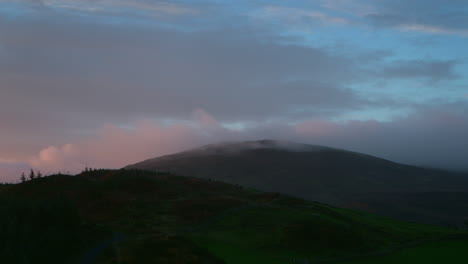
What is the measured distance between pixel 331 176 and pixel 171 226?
117 metres

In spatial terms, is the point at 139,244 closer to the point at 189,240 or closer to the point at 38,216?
the point at 189,240

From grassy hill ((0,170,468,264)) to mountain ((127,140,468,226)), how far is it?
6633 cm

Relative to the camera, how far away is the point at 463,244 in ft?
155

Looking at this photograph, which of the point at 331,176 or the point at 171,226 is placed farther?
the point at 331,176

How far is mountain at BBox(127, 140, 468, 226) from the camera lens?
12406 centimetres

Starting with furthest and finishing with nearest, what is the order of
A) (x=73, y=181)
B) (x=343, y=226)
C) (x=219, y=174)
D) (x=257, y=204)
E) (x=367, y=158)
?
(x=367, y=158) → (x=219, y=174) → (x=73, y=181) → (x=257, y=204) → (x=343, y=226)

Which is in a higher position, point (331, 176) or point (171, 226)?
point (331, 176)

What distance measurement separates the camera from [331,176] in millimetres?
155500

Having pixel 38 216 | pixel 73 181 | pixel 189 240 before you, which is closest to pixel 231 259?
pixel 189 240

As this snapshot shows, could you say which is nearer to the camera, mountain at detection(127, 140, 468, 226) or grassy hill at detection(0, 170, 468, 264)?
grassy hill at detection(0, 170, 468, 264)

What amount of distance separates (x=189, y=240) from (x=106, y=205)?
59.0 ft

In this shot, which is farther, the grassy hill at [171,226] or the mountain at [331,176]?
the mountain at [331,176]

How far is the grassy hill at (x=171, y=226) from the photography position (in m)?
33.3

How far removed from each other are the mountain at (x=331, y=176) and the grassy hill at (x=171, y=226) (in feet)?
218
